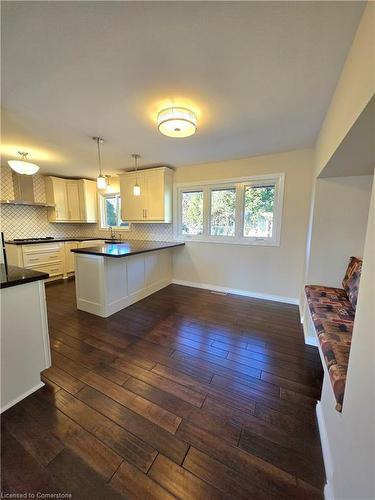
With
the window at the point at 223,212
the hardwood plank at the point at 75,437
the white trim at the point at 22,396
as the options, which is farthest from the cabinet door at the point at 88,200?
the hardwood plank at the point at 75,437

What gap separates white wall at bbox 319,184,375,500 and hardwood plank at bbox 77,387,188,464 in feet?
2.59

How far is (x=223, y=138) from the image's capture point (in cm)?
263

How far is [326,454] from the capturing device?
1.10m

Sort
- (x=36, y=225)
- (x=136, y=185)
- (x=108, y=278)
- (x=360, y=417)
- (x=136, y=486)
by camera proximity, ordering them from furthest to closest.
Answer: (x=36, y=225) → (x=136, y=185) → (x=108, y=278) → (x=136, y=486) → (x=360, y=417)

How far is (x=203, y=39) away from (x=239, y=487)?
2.53 meters

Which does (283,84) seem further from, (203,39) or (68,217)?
(68,217)

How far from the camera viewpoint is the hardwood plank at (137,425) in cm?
117

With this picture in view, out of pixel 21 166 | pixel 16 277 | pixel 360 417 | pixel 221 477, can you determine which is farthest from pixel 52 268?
pixel 360 417

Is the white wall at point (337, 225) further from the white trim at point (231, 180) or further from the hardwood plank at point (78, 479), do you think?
the hardwood plank at point (78, 479)

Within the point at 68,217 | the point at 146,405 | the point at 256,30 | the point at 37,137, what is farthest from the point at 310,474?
the point at 68,217

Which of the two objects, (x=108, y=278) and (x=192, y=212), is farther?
(x=192, y=212)

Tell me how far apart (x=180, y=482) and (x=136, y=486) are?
0.74 ft

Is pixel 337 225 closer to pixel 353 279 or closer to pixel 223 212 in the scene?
pixel 353 279

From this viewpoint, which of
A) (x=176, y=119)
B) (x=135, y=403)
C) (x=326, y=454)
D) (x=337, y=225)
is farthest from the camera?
(x=337, y=225)
